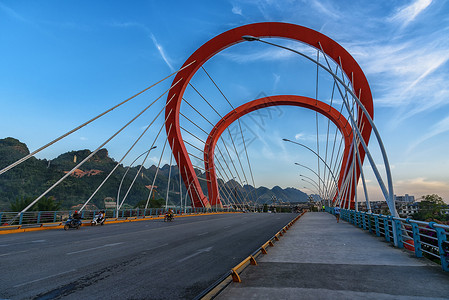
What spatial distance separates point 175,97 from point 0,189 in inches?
3311

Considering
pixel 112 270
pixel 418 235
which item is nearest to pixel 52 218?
pixel 112 270

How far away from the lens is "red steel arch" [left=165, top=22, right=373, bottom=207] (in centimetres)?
2811

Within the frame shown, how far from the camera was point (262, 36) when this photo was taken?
29.9 m

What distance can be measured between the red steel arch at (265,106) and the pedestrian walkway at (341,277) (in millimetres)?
31942

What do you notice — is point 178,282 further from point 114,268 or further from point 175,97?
point 175,97

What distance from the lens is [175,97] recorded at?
121 feet

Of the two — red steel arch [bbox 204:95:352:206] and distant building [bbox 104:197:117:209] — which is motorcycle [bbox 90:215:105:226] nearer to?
red steel arch [bbox 204:95:352:206]

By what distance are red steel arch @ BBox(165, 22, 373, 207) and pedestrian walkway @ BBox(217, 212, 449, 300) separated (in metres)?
17.7

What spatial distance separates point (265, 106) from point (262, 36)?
19.2m

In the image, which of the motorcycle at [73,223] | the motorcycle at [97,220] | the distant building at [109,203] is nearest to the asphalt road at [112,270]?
the motorcycle at [73,223]

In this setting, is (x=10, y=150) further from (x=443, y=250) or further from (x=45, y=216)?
(x=443, y=250)

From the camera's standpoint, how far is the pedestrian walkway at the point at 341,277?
453 cm

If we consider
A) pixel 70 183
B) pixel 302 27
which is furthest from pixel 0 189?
pixel 302 27

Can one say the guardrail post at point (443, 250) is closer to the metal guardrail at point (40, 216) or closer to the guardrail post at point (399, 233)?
the guardrail post at point (399, 233)
